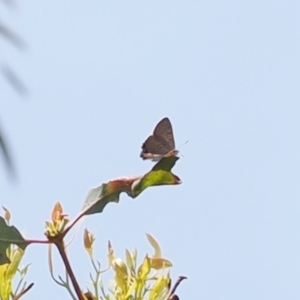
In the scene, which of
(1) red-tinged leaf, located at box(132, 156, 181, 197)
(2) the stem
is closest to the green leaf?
(1) red-tinged leaf, located at box(132, 156, 181, 197)

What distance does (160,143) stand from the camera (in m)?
1.06

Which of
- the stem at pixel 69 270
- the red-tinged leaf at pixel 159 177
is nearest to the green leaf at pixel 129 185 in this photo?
the red-tinged leaf at pixel 159 177

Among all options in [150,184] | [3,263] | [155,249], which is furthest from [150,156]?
[3,263]

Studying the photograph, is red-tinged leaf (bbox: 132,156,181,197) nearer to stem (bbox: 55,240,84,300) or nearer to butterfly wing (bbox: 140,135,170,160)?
butterfly wing (bbox: 140,135,170,160)

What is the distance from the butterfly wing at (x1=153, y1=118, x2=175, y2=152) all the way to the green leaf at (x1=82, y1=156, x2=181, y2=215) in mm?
29

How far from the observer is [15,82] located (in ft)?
5.08

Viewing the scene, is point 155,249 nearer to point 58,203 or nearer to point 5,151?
point 58,203

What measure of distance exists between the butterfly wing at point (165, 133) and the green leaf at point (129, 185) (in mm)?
29

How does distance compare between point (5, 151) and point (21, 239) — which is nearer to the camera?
point (21, 239)

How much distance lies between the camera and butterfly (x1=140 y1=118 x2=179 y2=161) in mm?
1062

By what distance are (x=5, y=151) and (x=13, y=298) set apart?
1.72ft

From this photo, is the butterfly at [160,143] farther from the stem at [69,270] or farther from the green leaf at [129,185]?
the stem at [69,270]

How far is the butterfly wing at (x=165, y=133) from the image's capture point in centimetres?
107

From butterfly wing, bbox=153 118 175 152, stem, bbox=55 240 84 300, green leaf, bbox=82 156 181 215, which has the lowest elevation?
stem, bbox=55 240 84 300
